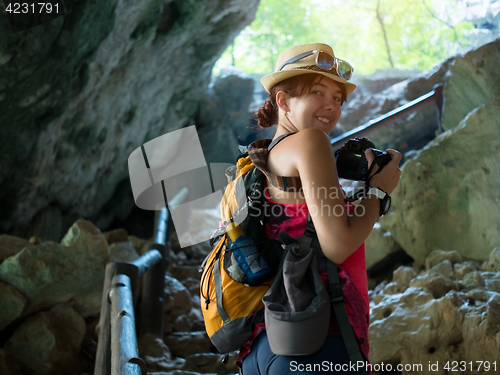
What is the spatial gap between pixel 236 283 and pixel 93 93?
470 cm

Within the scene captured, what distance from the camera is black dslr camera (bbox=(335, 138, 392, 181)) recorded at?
1216 millimetres

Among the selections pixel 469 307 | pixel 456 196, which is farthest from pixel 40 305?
pixel 456 196

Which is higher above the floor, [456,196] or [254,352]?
[254,352]

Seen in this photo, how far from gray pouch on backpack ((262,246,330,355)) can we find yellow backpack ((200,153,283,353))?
0.29ft

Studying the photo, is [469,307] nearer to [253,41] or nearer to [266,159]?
[266,159]

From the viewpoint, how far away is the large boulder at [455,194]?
10.3ft

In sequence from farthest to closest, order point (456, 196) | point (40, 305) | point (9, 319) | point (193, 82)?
1. point (193, 82)
2. point (456, 196)
3. point (40, 305)
4. point (9, 319)

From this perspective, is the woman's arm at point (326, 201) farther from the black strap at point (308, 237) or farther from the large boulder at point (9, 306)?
the large boulder at point (9, 306)

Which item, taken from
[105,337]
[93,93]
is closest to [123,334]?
[105,337]

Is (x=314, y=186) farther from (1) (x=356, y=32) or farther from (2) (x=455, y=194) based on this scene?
(1) (x=356, y=32)

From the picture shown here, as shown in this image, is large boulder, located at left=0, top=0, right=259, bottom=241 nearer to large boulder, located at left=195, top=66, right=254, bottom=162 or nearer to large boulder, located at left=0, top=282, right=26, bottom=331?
large boulder, located at left=195, top=66, right=254, bottom=162

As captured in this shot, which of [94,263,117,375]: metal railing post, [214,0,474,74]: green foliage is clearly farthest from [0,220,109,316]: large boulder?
[214,0,474,74]: green foliage

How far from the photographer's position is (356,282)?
1.09 metres

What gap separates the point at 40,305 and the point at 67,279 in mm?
239
